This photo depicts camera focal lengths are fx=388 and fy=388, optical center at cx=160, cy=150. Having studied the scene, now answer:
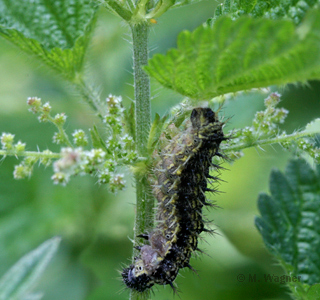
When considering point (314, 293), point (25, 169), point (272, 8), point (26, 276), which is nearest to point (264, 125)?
point (272, 8)

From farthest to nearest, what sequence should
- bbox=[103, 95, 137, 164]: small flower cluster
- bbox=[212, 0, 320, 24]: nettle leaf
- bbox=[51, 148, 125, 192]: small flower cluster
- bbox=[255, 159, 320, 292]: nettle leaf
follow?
1. bbox=[103, 95, 137, 164]: small flower cluster
2. bbox=[212, 0, 320, 24]: nettle leaf
3. bbox=[255, 159, 320, 292]: nettle leaf
4. bbox=[51, 148, 125, 192]: small flower cluster

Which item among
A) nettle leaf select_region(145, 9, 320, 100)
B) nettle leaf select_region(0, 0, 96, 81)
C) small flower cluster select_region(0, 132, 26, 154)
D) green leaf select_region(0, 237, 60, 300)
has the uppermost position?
nettle leaf select_region(0, 0, 96, 81)

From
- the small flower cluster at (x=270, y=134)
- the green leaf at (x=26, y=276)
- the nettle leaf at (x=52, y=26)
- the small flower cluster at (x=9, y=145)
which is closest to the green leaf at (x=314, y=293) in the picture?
the small flower cluster at (x=270, y=134)

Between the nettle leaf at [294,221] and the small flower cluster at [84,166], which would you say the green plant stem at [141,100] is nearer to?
the small flower cluster at [84,166]

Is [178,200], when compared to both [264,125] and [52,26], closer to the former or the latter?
[264,125]

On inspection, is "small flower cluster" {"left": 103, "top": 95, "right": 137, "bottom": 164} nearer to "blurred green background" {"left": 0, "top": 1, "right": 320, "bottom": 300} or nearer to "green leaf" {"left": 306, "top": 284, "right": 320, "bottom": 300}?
"green leaf" {"left": 306, "top": 284, "right": 320, "bottom": 300}

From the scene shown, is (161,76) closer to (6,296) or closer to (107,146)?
(107,146)

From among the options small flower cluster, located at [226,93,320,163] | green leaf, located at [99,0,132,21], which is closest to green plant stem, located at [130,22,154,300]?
green leaf, located at [99,0,132,21]
